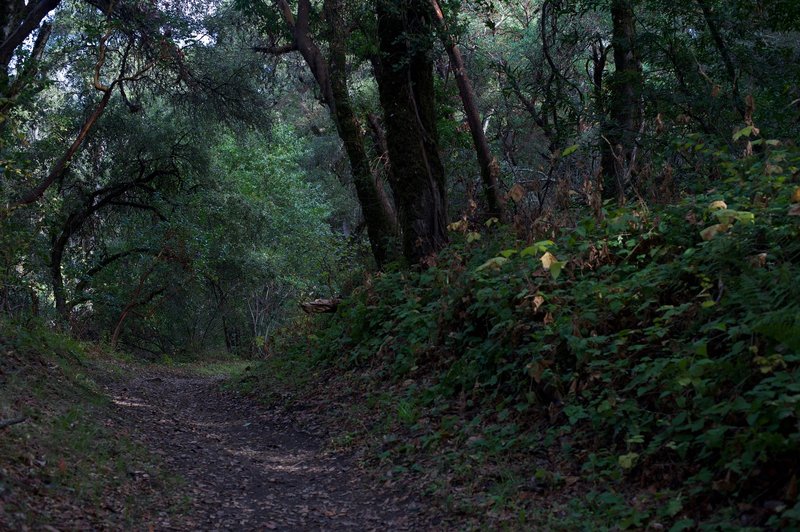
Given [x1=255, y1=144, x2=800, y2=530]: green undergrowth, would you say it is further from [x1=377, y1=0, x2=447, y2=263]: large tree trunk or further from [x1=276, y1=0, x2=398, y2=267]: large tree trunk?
[x1=276, y1=0, x2=398, y2=267]: large tree trunk

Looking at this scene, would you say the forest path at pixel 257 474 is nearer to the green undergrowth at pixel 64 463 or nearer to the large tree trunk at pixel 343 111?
the green undergrowth at pixel 64 463

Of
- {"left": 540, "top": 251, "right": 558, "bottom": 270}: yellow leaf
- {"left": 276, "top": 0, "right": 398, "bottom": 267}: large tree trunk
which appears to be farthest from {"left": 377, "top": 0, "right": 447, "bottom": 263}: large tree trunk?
{"left": 540, "top": 251, "right": 558, "bottom": 270}: yellow leaf

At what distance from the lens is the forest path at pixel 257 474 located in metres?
5.16

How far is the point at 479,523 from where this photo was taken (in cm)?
458

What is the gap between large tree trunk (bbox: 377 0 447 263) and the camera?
10.6m

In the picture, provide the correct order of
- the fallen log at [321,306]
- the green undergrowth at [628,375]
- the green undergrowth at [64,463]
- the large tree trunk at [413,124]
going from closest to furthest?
1. the green undergrowth at [628,375]
2. the green undergrowth at [64,463]
3. the large tree trunk at [413,124]
4. the fallen log at [321,306]

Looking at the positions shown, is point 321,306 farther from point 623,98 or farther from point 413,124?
point 623,98

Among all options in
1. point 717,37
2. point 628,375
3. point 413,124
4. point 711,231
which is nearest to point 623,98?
point 717,37

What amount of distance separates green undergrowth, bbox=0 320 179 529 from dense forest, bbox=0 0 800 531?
0.10 feet

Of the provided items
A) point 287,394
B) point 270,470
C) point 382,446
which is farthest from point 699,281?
point 287,394

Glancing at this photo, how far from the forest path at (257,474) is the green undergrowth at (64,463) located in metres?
0.30

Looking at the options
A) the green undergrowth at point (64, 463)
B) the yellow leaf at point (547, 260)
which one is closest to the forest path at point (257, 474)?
the green undergrowth at point (64, 463)

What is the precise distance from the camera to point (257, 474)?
6.57 meters

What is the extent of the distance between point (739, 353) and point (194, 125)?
16.2 meters
